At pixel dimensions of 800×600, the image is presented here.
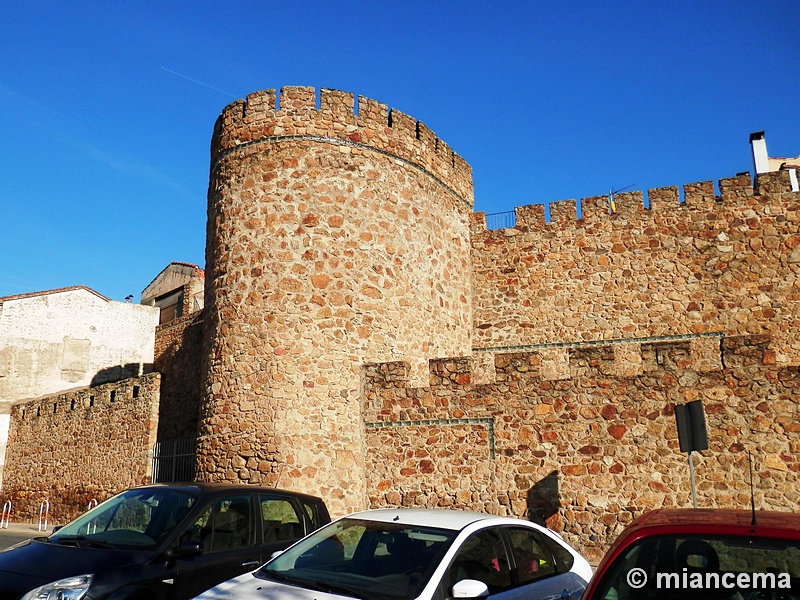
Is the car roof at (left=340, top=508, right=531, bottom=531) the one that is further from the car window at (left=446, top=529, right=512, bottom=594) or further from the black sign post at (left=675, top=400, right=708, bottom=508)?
the black sign post at (left=675, top=400, right=708, bottom=508)

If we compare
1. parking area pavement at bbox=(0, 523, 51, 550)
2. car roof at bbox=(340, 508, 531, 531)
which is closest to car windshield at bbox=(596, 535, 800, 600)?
car roof at bbox=(340, 508, 531, 531)

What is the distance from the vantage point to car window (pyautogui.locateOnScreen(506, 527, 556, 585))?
16.3 ft

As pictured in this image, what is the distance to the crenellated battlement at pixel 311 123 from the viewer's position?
42.1 ft

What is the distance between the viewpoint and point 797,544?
3.23 meters

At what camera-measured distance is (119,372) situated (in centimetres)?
2677

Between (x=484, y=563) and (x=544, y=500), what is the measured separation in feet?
21.2

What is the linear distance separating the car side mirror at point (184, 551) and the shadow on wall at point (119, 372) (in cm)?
2124

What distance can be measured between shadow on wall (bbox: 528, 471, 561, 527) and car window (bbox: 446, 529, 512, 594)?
6.17m

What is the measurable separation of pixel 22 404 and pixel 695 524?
75.3 feet

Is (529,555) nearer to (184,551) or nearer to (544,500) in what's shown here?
(184,551)

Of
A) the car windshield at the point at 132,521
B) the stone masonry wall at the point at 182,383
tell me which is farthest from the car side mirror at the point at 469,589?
the stone masonry wall at the point at 182,383

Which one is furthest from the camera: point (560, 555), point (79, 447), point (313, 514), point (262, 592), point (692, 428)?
point (79, 447)

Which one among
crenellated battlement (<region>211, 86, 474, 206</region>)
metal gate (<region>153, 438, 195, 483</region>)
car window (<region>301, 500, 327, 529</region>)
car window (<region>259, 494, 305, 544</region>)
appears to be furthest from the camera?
metal gate (<region>153, 438, 195, 483</region>)

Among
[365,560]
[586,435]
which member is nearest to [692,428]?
Answer: [586,435]
